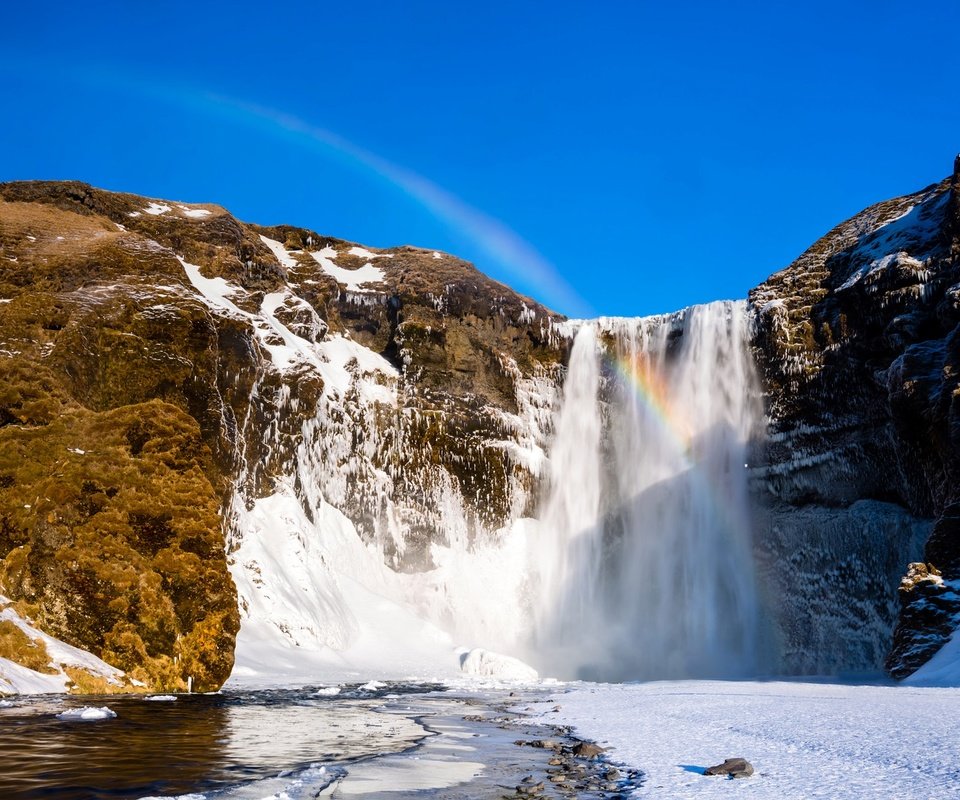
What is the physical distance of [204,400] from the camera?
32250 millimetres

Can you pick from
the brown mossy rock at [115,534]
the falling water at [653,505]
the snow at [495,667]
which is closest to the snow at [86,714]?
the brown mossy rock at [115,534]

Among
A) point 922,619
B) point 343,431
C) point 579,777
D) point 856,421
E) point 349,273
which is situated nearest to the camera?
point 579,777

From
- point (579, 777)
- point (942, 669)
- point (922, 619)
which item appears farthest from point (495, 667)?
point (579, 777)

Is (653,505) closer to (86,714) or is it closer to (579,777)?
(86,714)

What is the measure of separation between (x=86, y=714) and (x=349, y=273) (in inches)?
1979

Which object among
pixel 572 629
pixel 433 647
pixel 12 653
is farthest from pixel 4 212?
pixel 572 629

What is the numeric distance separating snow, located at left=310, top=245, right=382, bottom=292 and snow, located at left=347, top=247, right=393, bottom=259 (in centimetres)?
158

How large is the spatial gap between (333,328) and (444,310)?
8048 millimetres

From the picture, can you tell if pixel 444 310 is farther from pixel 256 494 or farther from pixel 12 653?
pixel 12 653

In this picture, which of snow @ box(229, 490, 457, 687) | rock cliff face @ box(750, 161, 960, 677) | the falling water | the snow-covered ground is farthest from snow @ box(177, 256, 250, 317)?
the snow-covered ground

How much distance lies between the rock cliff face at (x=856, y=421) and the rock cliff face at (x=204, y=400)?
16342mm

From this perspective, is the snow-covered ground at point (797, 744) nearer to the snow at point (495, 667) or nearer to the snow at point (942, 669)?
the snow at point (942, 669)

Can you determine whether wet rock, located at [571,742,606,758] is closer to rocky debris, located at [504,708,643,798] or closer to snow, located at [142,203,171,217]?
rocky debris, located at [504,708,643,798]

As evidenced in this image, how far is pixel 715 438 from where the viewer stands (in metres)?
51.8
